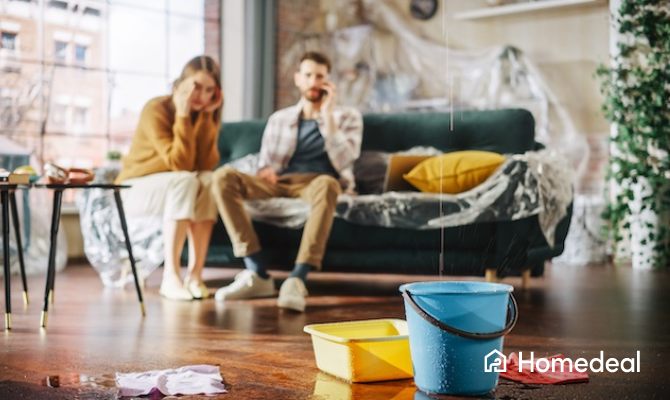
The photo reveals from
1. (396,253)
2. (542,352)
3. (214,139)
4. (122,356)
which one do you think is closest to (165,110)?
(214,139)

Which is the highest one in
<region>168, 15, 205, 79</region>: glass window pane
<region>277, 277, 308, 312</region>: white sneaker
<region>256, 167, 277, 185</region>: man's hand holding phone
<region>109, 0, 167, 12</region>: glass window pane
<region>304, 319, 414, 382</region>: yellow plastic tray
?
<region>109, 0, 167, 12</region>: glass window pane

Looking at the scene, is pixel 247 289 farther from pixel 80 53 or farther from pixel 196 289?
pixel 80 53

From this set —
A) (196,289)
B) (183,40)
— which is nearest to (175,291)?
(196,289)

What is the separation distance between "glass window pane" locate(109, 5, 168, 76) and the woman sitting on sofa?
6.13 ft

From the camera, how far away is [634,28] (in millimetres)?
4812

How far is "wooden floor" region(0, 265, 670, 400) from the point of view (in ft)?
5.93

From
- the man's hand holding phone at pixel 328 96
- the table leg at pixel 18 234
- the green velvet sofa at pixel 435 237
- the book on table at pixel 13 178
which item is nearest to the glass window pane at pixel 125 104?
the green velvet sofa at pixel 435 237

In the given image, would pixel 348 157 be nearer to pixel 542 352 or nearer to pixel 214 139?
pixel 214 139

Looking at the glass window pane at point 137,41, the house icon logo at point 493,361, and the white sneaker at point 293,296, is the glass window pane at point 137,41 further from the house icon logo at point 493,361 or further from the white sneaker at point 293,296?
the house icon logo at point 493,361

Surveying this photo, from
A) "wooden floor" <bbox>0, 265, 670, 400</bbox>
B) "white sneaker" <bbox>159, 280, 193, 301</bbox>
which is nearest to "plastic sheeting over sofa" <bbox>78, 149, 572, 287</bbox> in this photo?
"wooden floor" <bbox>0, 265, 670, 400</bbox>

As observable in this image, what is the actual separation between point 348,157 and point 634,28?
1.94m

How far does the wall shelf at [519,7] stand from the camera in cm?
542

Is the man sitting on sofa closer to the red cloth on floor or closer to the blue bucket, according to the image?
the red cloth on floor

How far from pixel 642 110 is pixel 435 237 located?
178cm
